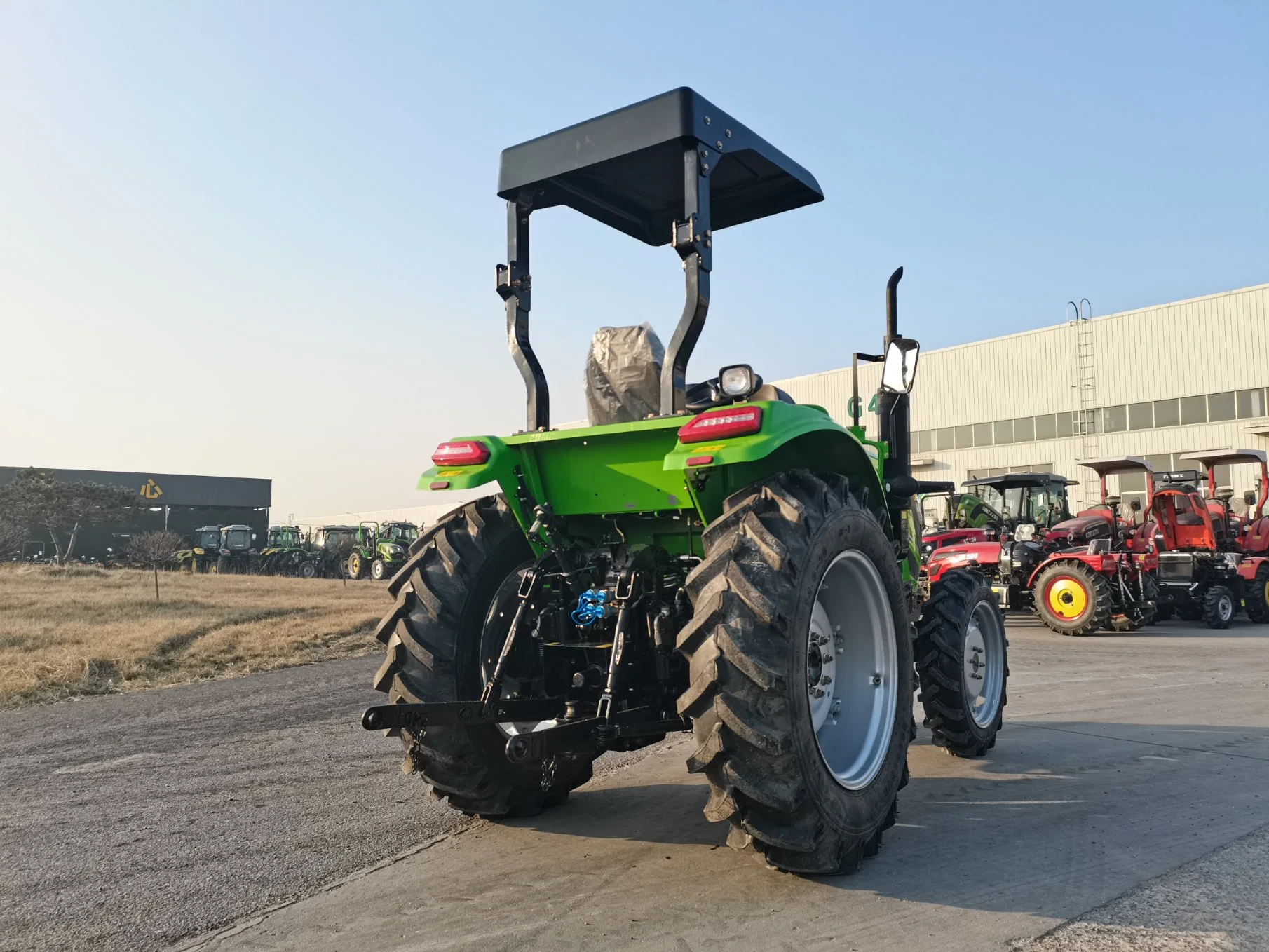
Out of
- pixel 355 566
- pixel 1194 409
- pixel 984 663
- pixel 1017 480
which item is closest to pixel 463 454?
pixel 984 663

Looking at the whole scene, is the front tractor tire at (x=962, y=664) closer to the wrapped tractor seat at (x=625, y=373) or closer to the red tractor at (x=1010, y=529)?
the wrapped tractor seat at (x=625, y=373)

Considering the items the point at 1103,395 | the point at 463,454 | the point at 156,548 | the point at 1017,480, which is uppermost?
the point at 1103,395

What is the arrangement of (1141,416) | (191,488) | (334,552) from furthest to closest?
(191,488) < (334,552) < (1141,416)

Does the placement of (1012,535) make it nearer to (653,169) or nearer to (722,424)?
(653,169)

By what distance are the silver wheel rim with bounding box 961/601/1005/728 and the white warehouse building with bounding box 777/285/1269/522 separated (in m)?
22.6

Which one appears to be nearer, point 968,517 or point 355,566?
point 968,517

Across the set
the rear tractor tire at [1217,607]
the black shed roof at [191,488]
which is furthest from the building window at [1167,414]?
the black shed roof at [191,488]

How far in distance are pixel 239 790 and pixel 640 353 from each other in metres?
3.16

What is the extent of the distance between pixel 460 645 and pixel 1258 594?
17096 mm

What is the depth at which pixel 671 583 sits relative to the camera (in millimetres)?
4086


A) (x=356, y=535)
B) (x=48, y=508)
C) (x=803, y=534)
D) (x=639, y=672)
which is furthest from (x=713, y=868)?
(x=48, y=508)

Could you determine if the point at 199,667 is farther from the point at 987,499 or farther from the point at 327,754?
the point at 987,499

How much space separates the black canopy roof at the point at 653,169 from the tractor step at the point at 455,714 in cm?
224

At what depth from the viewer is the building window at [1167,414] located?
27.3 m
